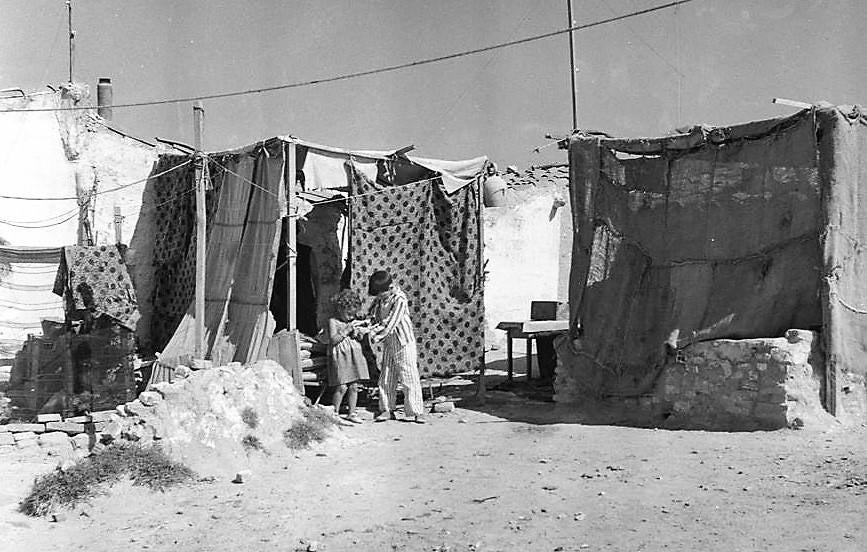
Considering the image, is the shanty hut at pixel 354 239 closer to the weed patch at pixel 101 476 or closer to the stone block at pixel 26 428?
the stone block at pixel 26 428

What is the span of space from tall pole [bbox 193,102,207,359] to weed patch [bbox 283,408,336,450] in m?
2.37

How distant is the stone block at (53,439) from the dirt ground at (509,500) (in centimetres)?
→ 65

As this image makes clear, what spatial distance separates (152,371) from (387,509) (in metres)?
5.55

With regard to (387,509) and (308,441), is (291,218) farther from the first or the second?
(387,509)

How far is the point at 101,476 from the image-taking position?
5926 millimetres

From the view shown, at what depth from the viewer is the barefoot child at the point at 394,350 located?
9203 mm

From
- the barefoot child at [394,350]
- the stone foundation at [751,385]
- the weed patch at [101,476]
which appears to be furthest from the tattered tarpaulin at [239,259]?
the stone foundation at [751,385]

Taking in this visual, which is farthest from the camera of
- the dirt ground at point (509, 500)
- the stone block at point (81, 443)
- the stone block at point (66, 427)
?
the stone block at point (66, 427)

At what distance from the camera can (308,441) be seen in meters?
7.51

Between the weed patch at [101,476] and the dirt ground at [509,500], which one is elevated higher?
the weed patch at [101,476]

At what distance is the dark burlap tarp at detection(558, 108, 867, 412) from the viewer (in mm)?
7984

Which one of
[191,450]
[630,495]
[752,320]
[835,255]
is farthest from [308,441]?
[835,255]

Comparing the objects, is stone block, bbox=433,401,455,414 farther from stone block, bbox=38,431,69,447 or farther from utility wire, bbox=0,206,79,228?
utility wire, bbox=0,206,79,228

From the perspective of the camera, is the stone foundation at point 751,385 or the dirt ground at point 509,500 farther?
the stone foundation at point 751,385
